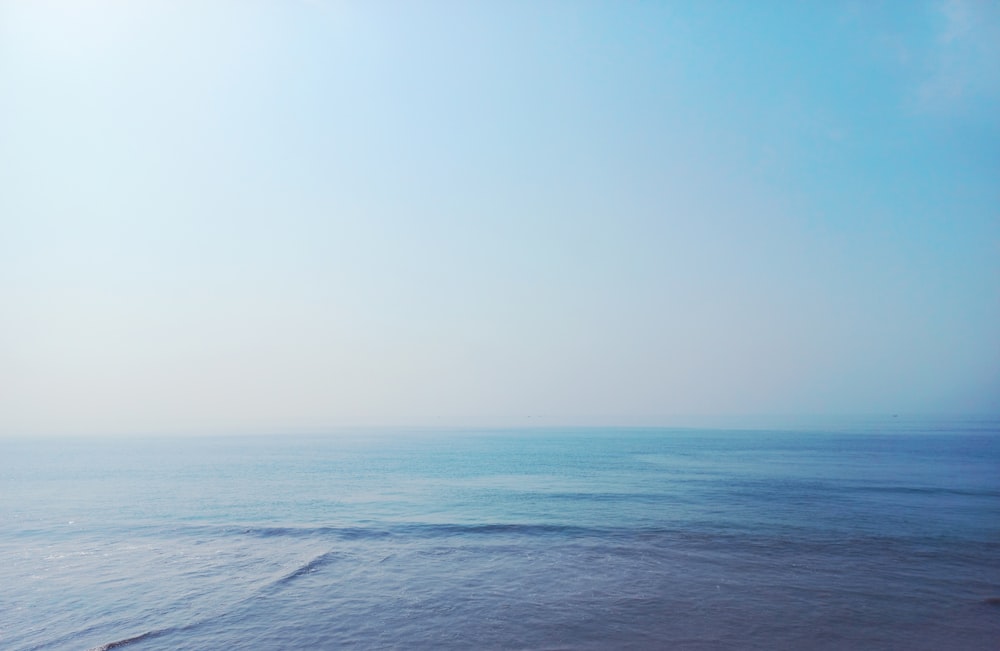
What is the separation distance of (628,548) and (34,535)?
124ft

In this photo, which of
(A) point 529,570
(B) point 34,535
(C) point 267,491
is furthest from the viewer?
(C) point 267,491

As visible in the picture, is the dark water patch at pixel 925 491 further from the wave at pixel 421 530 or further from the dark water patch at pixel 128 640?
the dark water patch at pixel 128 640

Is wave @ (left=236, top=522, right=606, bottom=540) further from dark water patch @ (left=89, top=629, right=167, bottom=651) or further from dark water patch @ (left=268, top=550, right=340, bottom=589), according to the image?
dark water patch @ (left=89, top=629, right=167, bottom=651)

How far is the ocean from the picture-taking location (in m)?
18.2

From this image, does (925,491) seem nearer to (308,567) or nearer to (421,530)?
(421,530)

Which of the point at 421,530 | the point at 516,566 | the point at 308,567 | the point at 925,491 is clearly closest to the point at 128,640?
the point at 308,567

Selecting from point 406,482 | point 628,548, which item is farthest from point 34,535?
point 628,548

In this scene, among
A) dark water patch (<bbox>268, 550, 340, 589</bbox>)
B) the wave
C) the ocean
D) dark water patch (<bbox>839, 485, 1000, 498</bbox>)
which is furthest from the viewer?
dark water patch (<bbox>839, 485, 1000, 498</bbox>)

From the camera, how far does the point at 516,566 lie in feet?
85.6

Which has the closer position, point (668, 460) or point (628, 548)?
point (628, 548)

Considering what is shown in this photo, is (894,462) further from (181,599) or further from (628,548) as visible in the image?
(181,599)

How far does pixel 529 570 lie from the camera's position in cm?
2527

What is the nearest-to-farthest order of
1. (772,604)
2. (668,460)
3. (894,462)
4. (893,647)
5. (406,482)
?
(893,647) → (772,604) → (406,482) → (894,462) → (668,460)

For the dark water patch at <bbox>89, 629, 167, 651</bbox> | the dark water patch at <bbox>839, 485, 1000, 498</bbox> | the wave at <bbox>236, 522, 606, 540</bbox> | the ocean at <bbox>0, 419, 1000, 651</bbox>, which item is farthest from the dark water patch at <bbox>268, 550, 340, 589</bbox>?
the dark water patch at <bbox>839, 485, 1000, 498</bbox>
